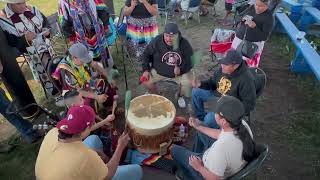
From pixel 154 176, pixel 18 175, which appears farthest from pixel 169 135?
pixel 18 175

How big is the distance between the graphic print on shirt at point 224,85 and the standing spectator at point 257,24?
141cm

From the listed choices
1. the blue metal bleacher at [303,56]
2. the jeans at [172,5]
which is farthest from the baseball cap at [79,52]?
the jeans at [172,5]

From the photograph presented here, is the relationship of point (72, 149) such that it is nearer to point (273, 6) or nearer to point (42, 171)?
point (42, 171)

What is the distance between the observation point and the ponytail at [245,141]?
2.40m

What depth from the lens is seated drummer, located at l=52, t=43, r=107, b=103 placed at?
11.9ft

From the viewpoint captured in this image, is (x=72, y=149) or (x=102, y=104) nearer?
(x=72, y=149)

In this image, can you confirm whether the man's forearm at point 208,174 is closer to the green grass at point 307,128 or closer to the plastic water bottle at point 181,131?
the plastic water bottle at point 181,131

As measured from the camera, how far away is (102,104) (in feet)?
14.2

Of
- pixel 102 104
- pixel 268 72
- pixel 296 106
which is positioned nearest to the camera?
pixel 102 104

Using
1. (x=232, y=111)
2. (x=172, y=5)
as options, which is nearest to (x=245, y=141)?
(x=232, y=111)

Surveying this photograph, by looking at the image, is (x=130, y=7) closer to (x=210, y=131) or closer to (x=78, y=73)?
(x=78, y=73)

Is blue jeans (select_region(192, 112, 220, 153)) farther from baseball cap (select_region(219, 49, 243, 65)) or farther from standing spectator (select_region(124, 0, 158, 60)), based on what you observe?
standing spectator (select_region(124, 0, 158, 60))

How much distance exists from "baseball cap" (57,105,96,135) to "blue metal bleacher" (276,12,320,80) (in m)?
3.48

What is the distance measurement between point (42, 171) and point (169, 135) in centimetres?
164
